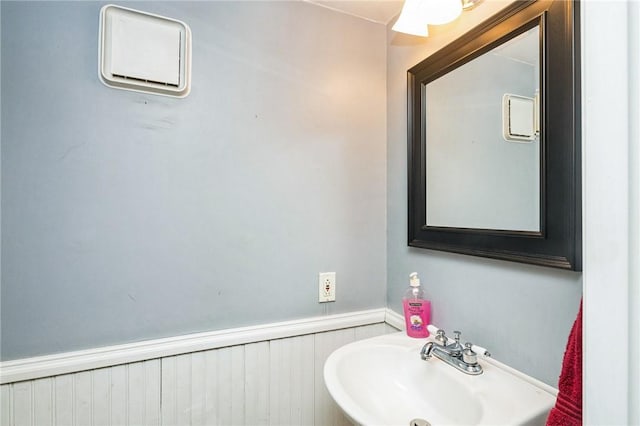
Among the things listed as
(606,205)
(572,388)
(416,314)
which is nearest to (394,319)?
(416,314)

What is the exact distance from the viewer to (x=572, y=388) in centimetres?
52

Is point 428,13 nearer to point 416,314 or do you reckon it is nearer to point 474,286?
point 474,286

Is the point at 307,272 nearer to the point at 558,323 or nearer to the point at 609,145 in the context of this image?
the point at 558,323

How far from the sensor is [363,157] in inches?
48.8

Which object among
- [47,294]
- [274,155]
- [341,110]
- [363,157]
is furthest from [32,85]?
[363,157]

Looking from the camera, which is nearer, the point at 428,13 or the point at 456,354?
the point at 456,354

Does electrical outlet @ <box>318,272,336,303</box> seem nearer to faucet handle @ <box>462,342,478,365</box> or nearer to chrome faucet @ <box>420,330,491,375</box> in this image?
chrome faucet @ <box>420,330,491,375</box>

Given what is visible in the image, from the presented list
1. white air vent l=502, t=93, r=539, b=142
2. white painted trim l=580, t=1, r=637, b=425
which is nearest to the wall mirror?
white air vent l=502, t=93, r=539, b=142

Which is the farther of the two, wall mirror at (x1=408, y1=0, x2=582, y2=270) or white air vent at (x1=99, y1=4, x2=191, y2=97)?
white air vent at (x1=99, y1=4, x2=191, y2=97)

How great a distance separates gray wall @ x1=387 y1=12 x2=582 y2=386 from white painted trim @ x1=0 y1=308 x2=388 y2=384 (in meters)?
0.28

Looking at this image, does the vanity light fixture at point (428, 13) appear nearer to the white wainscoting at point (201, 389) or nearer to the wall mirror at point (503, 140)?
the wall mirror at point (503, 140)

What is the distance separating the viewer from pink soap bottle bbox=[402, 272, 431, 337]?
103 centimetres

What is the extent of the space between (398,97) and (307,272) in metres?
0.78

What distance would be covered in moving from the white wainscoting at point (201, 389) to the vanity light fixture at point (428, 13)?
1070 millimetres
